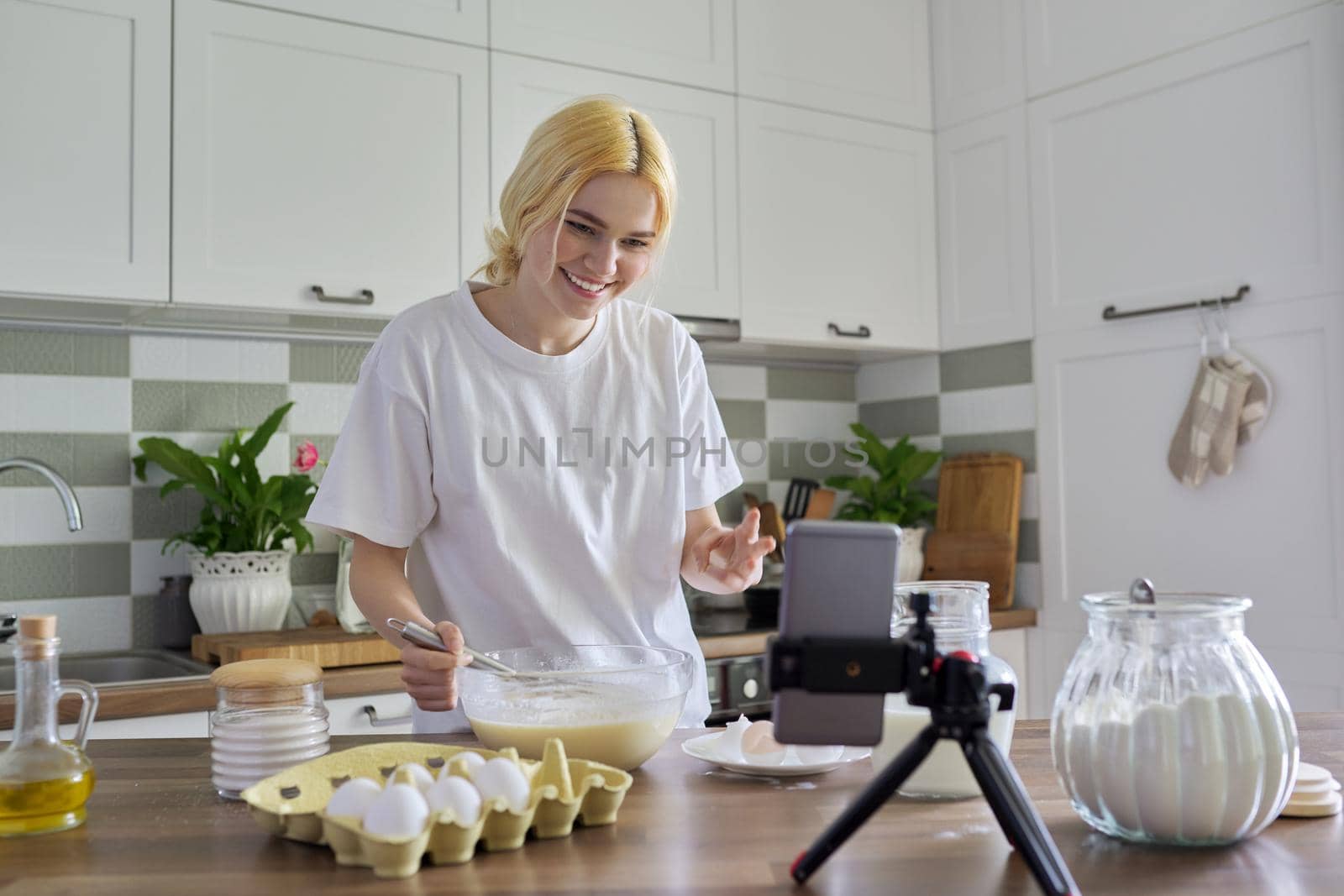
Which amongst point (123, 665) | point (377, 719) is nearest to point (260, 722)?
point (377, 719)

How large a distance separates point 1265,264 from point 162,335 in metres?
2.34

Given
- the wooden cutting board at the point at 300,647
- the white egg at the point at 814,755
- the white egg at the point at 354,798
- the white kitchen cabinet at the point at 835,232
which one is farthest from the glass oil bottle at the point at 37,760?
the white kitchen cabinet at the point at 835,232

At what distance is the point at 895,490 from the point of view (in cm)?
339

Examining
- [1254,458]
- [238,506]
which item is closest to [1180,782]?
[1254,458]

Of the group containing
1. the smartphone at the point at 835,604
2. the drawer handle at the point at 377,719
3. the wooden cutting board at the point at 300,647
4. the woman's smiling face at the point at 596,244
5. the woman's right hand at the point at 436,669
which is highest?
the woman's smiling face at the point at 596,244

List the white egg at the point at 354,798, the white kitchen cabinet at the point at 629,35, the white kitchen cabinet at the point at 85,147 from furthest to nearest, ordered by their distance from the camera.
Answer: the white kitchen cabinet at the point at 629,35, the white kitchen cabinet at the point at 85,147, the white egg at the point at 354,798

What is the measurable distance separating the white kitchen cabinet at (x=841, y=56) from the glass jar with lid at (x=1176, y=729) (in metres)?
2.36

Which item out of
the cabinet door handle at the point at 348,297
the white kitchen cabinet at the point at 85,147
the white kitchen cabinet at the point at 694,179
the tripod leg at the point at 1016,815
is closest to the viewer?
the tripod leg at the point at 1016,815

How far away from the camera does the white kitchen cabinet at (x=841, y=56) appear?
10.1 ft

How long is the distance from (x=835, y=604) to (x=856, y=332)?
2446 mm

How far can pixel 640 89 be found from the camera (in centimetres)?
289

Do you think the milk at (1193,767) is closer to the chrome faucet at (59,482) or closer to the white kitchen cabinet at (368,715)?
the white kitchen cabinet at (368,715)

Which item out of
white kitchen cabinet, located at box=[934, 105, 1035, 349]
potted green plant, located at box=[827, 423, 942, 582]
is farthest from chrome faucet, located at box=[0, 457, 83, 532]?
white kitchen cabinet, located at box=[934, 105, 1035, 349]

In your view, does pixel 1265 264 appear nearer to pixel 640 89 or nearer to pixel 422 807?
pixel 640 89
